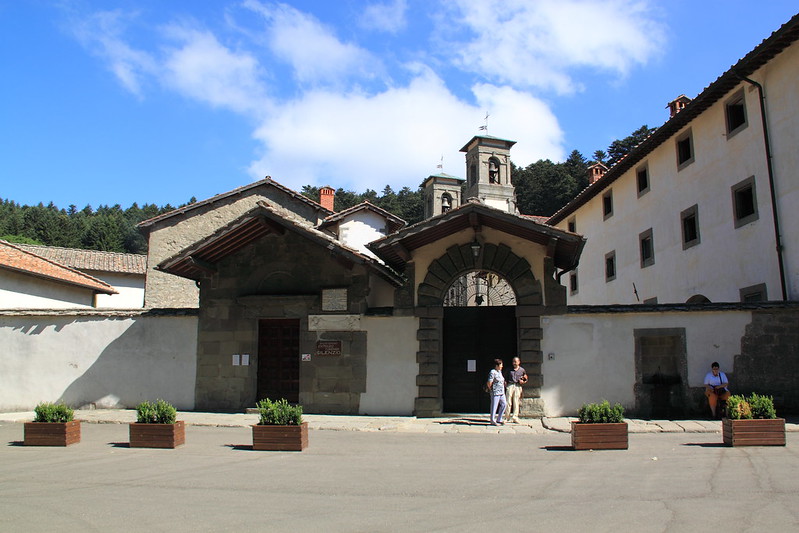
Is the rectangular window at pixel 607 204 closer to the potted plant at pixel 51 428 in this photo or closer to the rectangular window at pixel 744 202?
the rectangular window at pixel 744 202

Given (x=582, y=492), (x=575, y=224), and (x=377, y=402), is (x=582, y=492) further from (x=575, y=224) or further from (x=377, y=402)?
(x=575, y=224)

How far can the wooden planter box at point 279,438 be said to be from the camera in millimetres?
10500

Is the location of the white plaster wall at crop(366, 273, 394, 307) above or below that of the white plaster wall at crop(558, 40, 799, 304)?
below

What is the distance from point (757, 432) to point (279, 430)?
24.9ft

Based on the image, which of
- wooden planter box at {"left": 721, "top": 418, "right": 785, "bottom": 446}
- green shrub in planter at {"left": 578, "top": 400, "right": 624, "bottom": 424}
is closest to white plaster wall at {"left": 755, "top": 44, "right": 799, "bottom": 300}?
wooden planter box at {"left": 721, "top": 418, "right": 785, "bottom": 446}

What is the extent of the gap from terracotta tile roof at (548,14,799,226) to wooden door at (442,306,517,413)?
10.1 m

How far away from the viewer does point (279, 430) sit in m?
10.5

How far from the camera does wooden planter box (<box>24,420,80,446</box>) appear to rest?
1110 cm

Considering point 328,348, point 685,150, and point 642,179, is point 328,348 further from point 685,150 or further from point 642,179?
point 642,179

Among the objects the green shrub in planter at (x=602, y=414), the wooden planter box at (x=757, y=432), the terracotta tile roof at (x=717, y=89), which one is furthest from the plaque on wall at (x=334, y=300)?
the terracotta tile roof at (x=717, y=89)

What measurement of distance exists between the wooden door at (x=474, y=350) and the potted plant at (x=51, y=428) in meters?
8.18

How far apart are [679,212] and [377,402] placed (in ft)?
46.7

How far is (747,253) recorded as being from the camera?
1928 cm

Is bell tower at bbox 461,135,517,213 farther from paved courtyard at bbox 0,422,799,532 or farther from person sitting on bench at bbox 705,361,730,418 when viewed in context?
paved courtyard at bbox 0,422,799,532
